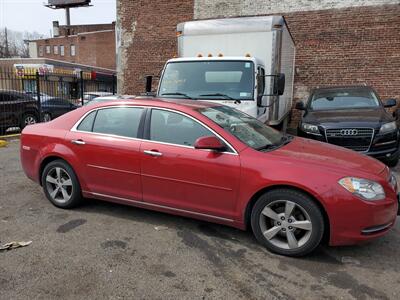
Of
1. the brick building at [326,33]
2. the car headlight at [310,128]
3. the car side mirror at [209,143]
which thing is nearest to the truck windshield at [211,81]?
the car headlight at [310,128]

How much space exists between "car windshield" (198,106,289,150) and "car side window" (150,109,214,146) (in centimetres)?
20

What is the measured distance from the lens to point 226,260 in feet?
11.5

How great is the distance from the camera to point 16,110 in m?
12.4

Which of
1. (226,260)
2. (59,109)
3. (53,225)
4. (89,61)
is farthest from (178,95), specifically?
(89,61)

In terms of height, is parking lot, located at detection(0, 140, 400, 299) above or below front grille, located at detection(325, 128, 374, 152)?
below

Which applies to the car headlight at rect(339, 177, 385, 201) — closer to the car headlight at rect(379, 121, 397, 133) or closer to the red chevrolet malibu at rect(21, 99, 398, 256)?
the red chevrolet malibu at rect(21, 99, 398, 256)

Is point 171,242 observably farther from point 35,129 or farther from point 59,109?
point 59,109

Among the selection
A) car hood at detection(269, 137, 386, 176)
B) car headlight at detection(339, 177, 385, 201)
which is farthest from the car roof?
car headlight at detection(339, 177, 385, 201)

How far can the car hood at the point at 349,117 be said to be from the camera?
6445 millimetres

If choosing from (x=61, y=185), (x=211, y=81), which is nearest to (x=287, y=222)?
(x=61, y=185)

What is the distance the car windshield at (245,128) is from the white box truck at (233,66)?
1318 mm

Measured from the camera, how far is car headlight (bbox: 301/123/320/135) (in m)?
6.65

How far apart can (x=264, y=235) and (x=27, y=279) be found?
2204mm

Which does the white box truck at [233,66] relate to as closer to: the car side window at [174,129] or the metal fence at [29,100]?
the car side window at [174,129]
